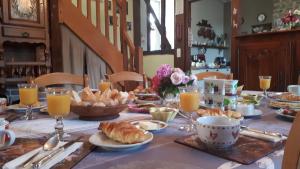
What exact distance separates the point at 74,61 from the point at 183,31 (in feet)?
7.09

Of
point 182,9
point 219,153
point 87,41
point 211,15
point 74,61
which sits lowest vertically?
point 219,153

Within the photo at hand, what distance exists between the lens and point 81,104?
3.58ft

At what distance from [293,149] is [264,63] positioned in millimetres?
3049

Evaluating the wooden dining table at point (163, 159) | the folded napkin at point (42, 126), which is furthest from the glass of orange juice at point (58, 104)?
the wooden dining table at point (163, 159)

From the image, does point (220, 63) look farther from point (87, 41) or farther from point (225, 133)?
point (225, 133)

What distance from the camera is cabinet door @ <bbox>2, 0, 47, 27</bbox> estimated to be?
3.43 m

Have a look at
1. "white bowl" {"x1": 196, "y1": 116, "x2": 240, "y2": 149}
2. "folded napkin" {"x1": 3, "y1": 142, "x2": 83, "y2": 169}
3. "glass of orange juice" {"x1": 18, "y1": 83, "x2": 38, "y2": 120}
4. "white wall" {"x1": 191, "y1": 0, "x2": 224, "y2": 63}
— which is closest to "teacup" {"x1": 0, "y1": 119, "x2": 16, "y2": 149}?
"folded napkin" {"x1": 3, "y1": 142, "x2": 83, "y2": 169}

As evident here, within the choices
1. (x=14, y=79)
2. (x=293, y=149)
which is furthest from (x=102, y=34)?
(x=293, y=149)

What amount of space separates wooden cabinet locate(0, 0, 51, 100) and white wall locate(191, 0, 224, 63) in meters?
4.46

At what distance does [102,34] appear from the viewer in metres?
3.77

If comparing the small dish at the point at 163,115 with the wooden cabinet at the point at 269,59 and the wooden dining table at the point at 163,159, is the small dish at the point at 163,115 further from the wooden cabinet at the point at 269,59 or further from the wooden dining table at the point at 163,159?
the wooden cabinet at the point at 269,59

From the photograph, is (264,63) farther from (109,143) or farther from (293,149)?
(293,149)

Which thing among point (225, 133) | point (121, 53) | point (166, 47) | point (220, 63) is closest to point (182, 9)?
point (166, 47)

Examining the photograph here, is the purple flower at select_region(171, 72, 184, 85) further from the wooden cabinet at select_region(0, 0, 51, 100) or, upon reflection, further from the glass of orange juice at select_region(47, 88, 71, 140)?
the wooden cabinet at select_region(0, 0, 51, 100)
